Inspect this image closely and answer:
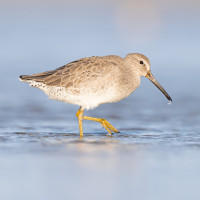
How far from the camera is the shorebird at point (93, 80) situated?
9.99m

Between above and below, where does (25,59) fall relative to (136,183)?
above

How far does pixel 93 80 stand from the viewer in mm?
10008

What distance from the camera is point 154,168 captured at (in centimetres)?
726

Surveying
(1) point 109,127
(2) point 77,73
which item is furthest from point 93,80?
(1) point 109,127

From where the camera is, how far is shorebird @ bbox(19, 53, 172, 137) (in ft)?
32.8

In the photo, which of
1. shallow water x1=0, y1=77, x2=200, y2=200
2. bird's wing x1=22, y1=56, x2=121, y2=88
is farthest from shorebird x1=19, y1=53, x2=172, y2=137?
shallow water x1=0, y1=77, x2=200, y2=200

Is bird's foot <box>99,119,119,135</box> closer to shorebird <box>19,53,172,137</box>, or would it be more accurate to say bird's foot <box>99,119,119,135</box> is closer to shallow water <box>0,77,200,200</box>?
shorebird <box>19,53,172,137</box>

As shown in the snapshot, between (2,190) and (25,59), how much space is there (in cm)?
1672

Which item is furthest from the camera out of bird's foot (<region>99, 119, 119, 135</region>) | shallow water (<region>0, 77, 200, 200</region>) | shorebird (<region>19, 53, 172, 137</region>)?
bird's foot (<region>99, 119, 119, 135</region>)

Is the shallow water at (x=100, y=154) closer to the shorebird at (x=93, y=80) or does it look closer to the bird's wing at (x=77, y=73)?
the shorebird at (x=93, y=80)

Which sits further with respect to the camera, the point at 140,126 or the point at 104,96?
the point at 140,126

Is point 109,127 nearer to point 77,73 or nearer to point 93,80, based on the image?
point 93,80

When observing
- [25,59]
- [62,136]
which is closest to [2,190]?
[62,136]

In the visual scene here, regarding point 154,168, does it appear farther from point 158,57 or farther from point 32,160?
point 158,57
